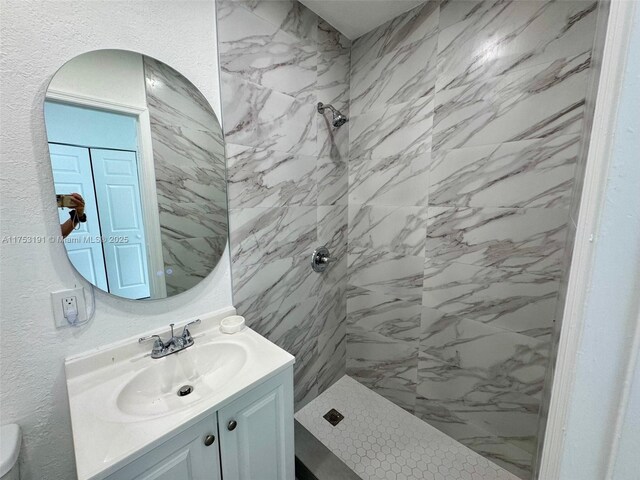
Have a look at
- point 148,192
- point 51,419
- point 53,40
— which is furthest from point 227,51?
point 51,419

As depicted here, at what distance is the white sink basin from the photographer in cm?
89

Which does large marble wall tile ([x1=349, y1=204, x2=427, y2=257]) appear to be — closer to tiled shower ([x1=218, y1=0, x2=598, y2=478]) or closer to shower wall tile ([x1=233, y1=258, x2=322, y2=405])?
tiled shower ([x1=218, y1=0, x2=598, y2=478])

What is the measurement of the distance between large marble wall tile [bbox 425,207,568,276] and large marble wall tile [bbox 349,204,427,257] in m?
0.07

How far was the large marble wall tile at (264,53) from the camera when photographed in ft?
3.82

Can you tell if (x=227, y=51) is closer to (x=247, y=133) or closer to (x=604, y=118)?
(x=247, y=133)

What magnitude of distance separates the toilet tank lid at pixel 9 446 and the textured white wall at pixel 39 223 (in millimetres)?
34

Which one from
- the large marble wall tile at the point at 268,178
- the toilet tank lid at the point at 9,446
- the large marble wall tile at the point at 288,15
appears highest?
the large marble wall tile at the point at 288,15

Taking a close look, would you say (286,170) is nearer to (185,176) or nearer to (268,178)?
(268,178)

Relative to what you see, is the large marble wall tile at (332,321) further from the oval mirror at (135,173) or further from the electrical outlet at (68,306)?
the electrical outlet at (68,306)

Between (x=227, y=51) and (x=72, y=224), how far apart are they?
3.15 ft

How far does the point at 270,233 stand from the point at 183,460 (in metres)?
0.97

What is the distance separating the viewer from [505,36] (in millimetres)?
1177

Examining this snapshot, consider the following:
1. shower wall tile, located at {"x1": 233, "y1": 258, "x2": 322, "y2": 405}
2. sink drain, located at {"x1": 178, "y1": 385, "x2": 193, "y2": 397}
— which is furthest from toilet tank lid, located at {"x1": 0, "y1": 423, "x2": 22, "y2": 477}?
shower wall tile, located at {"x1": 233, "y1": 258, "x2": 322, "y2": 405}

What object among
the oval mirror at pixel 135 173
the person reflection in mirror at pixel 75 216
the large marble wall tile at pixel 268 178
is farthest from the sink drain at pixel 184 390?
the large marble wall tile at pixel 268 178
